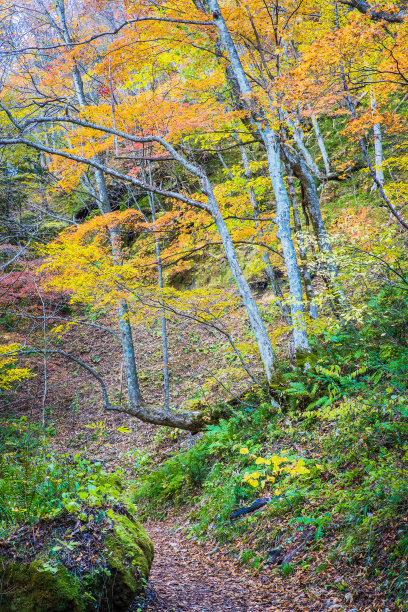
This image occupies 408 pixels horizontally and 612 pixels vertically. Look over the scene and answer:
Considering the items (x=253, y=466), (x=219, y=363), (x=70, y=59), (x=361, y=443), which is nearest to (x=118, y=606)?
(x=361, y=443)

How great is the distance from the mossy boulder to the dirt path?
1.60ft

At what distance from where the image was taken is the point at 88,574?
2.77 metres

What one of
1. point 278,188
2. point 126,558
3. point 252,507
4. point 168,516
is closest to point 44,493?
point 126,558

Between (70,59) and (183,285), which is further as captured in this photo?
(183,285)

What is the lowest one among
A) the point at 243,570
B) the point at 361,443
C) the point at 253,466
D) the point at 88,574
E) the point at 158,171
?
the point at 243,570

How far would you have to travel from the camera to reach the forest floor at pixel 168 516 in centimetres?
339

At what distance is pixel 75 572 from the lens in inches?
107

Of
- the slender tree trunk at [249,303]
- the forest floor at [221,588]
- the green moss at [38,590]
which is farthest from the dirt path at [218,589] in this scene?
the slender tree trunk at [249,303]

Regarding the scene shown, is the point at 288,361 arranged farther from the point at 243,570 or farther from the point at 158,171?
the point at 158,171

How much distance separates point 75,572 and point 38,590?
0.25m

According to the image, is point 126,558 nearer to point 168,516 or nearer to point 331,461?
point 331,461

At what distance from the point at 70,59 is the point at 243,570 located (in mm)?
11137

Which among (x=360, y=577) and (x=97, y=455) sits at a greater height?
(x=360, y=577)

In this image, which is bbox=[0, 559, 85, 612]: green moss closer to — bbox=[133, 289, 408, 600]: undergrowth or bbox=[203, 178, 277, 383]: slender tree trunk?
bbox=[133, 289, 408, 600]: undergrowth
